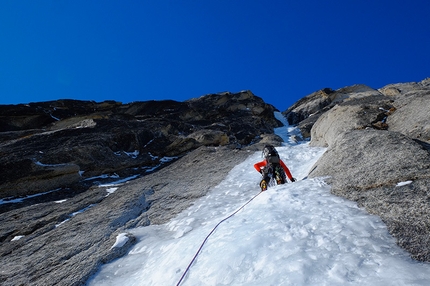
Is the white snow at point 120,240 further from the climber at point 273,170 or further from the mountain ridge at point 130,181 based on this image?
the climber at point 273,170

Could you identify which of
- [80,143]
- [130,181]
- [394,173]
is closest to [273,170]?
[394,173]

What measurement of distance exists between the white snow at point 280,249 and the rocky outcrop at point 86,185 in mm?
1202

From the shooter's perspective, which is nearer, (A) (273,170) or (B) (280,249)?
(B) (280,249)

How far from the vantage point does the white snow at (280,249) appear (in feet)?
11.7

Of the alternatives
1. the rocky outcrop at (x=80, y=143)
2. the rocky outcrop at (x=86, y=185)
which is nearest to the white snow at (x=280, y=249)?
the rocky outcrop at (x=86, y=185)

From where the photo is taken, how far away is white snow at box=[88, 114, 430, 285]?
3574 mm

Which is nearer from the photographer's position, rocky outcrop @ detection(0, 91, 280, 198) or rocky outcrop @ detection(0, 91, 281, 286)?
rocky outcrop @ detection(0, 91, 281, 286)

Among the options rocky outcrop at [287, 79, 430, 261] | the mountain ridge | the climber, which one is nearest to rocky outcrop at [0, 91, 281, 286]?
the mountain ridge

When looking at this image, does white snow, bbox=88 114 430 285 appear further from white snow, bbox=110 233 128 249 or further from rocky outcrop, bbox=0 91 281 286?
rocky outcrop, bbox=0 91 281 286

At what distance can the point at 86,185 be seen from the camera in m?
16.0

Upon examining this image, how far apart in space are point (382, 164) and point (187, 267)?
229 inches

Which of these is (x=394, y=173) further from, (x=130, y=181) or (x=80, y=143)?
(x=80, y=143)

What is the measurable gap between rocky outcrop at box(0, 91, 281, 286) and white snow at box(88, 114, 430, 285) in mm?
1202

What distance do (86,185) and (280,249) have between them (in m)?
14.8
